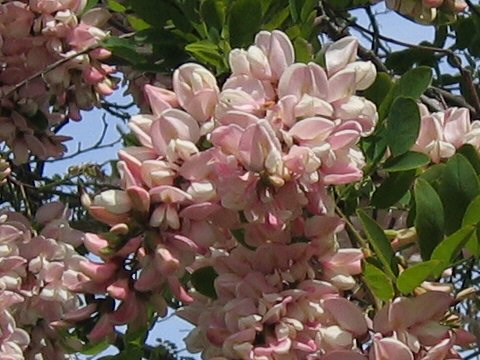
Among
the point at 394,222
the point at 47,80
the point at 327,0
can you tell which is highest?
the point at 47,80

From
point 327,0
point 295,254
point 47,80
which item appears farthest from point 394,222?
point 47,80

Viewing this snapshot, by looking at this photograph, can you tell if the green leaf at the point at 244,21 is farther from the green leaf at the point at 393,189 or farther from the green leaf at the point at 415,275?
the green leaf at the point at 415,275

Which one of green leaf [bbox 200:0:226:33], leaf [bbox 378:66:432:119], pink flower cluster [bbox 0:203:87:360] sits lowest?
leaf [bbox 378:66:432:119]

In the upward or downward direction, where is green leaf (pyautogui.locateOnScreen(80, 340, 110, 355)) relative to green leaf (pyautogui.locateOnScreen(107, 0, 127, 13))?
downward

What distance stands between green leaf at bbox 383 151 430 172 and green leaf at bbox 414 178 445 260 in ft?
0.24

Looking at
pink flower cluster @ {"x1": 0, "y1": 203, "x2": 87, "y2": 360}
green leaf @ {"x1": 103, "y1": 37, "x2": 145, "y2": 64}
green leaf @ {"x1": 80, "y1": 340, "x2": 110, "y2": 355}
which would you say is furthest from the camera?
green leaf @ {"x1": 80, "y1": 340, "x2": 110, "y2": 355}

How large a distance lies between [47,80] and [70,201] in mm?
486

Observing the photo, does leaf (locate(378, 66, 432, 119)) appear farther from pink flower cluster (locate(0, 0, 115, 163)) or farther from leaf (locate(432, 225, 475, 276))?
pink flower cluster (locate(0, 0, 115, 163))

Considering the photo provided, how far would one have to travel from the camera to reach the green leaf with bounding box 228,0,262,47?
1214mm

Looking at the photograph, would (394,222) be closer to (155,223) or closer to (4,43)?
(155,223)

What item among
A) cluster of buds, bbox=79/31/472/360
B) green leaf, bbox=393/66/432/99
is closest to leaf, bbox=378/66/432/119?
green leaf, bbox=393/66/432/99

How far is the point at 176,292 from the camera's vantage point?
1.04m

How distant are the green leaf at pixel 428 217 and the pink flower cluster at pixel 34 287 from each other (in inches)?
20.1

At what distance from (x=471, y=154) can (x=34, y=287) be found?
0.60m
